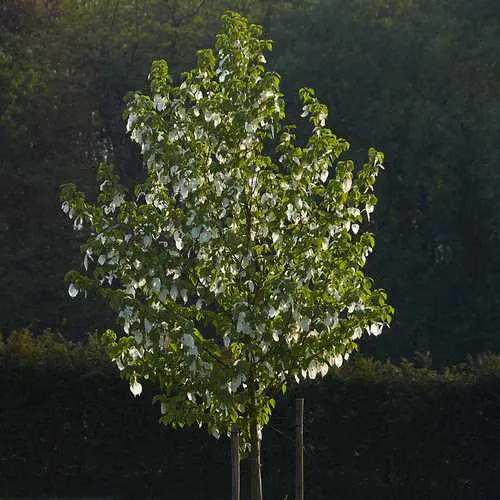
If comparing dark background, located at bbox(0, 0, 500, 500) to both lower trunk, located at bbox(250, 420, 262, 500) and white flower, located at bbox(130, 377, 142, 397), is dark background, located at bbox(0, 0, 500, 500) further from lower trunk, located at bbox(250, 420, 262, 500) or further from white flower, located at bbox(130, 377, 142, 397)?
white flower, located at bbox(130, 377, 142, 397)

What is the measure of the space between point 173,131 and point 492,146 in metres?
27.4

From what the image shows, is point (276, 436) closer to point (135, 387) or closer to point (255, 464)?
point (255, 464)

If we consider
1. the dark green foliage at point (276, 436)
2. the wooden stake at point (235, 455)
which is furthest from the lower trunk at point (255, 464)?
the dark green foliage at point (276, 436)

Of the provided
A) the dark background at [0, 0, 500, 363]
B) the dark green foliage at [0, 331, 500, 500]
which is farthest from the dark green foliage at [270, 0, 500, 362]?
the dark green foliage at [0, 331, 500, 500]

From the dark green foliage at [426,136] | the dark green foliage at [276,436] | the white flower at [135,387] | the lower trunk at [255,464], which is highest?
the dark green foliage at [426,136]

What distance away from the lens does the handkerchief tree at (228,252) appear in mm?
10695

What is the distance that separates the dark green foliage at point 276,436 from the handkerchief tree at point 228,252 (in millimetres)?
5983

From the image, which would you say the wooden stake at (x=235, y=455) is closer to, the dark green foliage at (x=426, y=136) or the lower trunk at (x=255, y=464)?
the lower trunk at (x=255, y=464)

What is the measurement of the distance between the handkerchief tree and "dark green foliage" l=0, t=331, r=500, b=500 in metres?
5.98

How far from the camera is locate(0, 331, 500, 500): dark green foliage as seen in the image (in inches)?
679

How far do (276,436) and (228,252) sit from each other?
7077 millimetres

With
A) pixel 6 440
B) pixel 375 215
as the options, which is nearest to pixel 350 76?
pixel 375 215

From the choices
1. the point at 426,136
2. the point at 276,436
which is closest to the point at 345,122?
the point at 426,136

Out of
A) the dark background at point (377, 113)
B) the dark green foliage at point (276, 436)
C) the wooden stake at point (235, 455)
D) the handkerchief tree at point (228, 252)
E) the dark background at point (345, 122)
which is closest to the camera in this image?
the handkerchief tree at point (228, 252)
